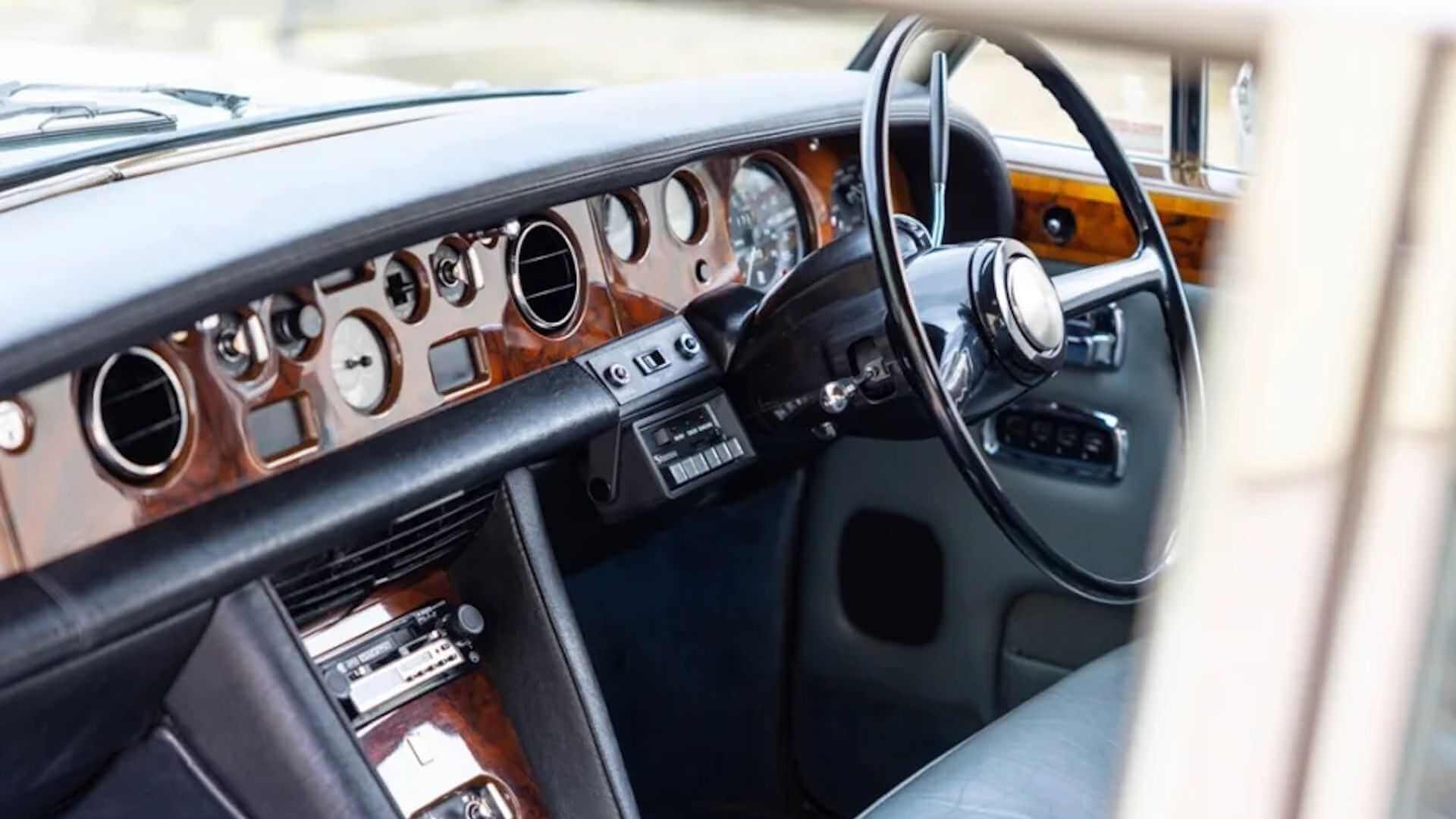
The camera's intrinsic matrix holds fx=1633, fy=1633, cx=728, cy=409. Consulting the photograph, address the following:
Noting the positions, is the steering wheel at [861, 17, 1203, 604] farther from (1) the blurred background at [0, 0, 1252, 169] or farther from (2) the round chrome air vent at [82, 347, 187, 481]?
(2) the round chrome air vent at [82, 347, 187, 481]

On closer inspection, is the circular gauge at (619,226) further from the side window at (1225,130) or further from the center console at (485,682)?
the side window at (1225,130)

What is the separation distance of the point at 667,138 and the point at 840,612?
A: 31.9 inches

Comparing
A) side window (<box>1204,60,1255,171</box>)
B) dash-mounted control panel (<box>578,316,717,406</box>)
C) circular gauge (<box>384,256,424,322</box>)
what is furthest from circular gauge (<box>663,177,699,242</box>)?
side window (<box>1204,60,1255,171</box>)

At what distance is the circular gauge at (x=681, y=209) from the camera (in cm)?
175


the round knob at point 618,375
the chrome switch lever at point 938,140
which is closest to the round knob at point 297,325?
the round knob at point 618,375

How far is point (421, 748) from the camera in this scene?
5.13 ft

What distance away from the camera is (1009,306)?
151 centimetres

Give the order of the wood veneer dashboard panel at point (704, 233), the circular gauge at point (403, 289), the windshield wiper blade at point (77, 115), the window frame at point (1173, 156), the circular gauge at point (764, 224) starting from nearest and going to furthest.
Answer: the circular gauge at point (403, 289) → the windshield wiper blade at point (77, 115) → the wood veneer dashboard panel at point (704, 233) → the circular gauge at point (764, 224) → the window frame at point (1173, 156)

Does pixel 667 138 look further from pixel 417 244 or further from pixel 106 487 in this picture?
pixel 106 487

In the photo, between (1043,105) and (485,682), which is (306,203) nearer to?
(485,682)

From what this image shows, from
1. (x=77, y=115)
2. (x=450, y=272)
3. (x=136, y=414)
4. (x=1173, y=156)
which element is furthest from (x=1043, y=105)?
(x=136, y=414)

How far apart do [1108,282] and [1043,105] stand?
1.81ft

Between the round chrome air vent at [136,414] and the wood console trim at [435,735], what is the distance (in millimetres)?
284

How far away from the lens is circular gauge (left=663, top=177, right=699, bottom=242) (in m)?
1.75
